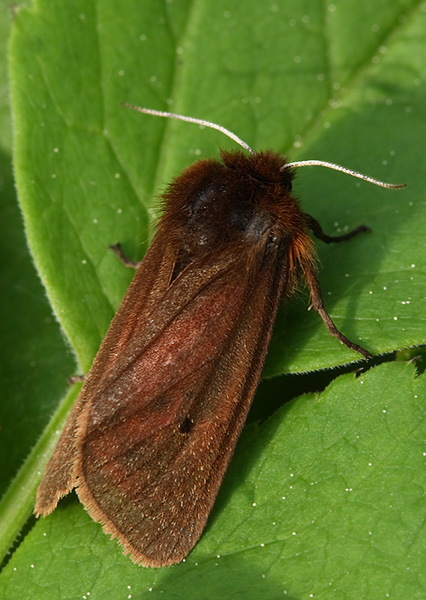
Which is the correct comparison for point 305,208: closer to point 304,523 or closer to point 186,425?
point 186,425

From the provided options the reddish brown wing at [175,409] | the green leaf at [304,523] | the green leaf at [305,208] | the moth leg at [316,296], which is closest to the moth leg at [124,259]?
the green leaf at [305,208]

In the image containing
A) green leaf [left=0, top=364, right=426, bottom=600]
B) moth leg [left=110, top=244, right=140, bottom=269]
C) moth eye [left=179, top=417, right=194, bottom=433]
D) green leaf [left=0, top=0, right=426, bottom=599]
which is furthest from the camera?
moth leg [left=110, top=244, right=140, bottom=269]

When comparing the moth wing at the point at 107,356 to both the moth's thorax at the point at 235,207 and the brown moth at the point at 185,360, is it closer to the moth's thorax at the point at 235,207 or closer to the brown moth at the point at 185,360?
the brown moth at the point at 185,360

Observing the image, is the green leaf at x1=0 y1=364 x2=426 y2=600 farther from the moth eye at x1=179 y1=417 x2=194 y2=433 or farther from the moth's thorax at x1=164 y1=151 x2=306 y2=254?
the moth's thorax at x1=164 y1=151 x2=306 y2=254

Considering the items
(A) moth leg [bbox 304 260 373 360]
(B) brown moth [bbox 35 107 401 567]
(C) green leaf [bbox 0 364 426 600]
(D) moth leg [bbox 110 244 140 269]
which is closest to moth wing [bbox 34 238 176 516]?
(B) brown moth [bbox 35 107 401 567]

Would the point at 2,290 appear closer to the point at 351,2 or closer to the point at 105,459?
the point at 105,459
